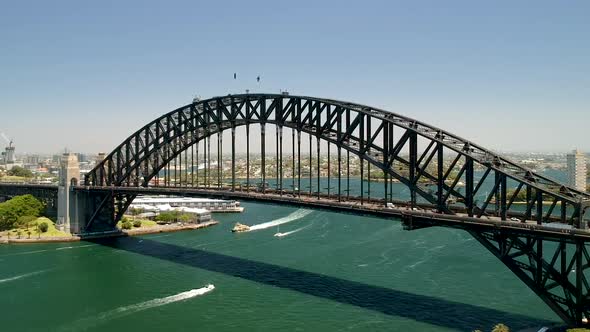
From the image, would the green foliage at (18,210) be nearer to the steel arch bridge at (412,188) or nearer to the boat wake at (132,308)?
the steel arch bridge at (412,188)

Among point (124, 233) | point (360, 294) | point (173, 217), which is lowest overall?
point (360, 294)

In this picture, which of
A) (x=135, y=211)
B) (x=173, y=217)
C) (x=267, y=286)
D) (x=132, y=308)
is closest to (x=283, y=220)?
(x=173, y=217)

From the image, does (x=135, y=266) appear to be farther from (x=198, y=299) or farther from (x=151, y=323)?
(x=151, y=323)

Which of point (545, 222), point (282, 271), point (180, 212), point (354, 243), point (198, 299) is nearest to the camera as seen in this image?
point (545, 222)

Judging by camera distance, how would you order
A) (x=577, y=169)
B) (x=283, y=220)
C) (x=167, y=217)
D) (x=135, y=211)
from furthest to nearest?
(x=577, y=169), (x=283, y=220), (x=135, y=211), (x=167, y=217)

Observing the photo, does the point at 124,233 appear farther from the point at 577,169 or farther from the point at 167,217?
the point at 577,169

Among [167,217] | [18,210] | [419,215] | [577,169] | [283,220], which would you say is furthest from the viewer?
[577,169]

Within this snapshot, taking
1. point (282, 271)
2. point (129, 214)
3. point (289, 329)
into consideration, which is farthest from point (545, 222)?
point (129, 214)
